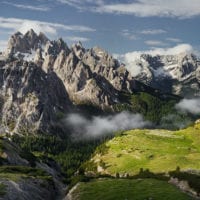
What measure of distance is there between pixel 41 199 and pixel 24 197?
1083cm

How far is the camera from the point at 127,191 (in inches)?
3322

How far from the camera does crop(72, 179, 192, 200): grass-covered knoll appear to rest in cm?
7894

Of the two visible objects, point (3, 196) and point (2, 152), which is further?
point (2, 152)

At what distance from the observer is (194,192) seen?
345ft

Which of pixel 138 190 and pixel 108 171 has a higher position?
pixel 138 190

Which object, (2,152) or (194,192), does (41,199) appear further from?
(2,152)

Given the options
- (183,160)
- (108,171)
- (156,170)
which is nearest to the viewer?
(156,170)

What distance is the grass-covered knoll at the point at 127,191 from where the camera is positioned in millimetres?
78938

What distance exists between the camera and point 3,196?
3073 inches

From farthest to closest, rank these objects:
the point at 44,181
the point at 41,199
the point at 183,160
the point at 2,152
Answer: the point at 183,160 < the point at 2,152 < the point at 44,181 < the point at 41,199

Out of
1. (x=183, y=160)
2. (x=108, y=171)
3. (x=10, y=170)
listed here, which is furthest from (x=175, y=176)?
(x=108, y=171)

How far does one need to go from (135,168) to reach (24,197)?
10617 centimetres

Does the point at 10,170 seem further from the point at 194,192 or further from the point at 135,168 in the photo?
the point at 135,168

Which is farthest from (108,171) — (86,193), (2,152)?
(86,193)
